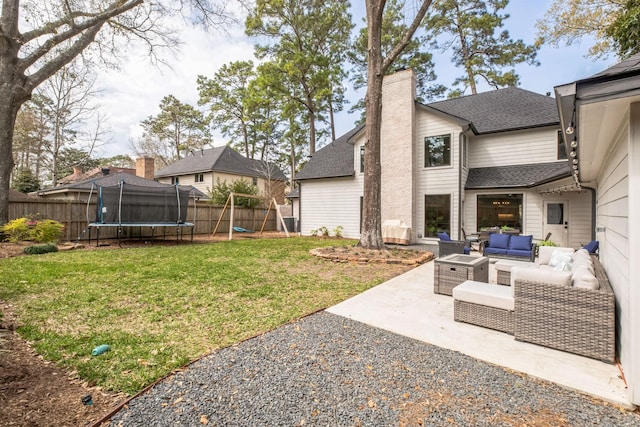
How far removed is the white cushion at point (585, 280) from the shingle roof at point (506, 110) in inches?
391

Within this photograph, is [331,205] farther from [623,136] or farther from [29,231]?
[623,136]

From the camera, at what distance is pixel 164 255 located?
27.3ft

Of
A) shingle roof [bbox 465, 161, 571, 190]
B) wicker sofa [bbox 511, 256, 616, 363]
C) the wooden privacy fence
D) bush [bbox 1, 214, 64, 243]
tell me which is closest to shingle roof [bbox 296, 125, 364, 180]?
the wooden privacy fence

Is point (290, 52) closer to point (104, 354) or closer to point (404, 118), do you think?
point (404, 118)

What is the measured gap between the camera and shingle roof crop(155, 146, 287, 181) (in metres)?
23.7

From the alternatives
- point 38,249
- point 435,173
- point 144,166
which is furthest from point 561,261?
point 144,166

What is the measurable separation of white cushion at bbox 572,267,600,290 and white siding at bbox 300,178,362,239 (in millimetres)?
10427

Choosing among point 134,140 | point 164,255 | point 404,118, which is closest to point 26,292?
point 164,255

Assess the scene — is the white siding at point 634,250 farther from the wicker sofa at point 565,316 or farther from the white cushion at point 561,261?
the white cushion at point 561,261

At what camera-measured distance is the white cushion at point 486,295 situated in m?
3.28

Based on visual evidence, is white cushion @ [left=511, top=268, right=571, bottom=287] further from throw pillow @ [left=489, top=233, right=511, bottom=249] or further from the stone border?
throw pillow @ [left=489, top=233, right=511, bottom=249]

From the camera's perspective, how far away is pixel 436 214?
11.7 m

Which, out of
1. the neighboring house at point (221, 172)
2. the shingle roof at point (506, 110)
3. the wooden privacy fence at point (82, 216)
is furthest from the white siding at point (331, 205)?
the neighboring house at point (221, 172)

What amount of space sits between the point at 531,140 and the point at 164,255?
1360 centimetres
